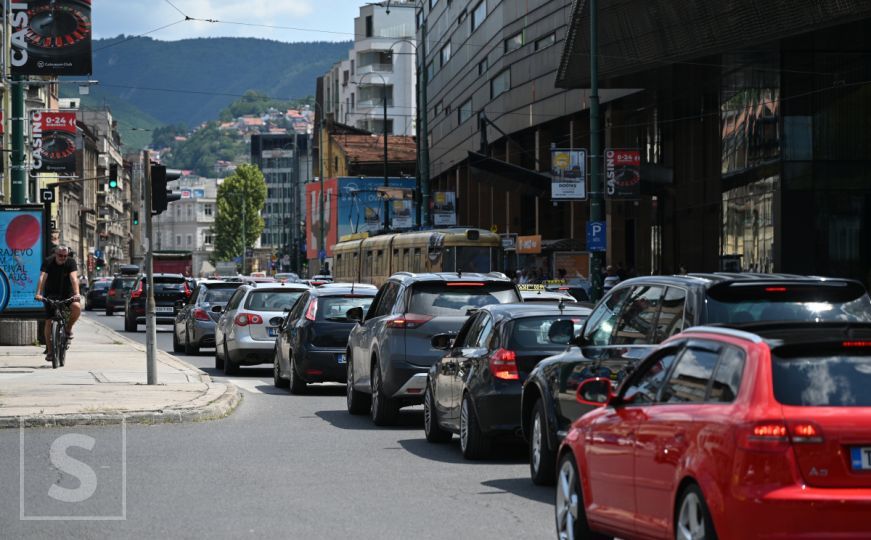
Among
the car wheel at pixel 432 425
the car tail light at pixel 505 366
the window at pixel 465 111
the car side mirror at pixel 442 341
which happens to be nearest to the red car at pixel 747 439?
the car tail light at pixel 505 366

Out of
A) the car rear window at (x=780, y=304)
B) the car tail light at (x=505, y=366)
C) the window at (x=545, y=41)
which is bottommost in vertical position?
the car tail light at (x=505, y=366)

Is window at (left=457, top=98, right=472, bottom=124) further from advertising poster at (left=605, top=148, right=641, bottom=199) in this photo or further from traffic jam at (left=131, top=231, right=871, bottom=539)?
traffic jam at (left=131, top=231, right=871, bottom=539)

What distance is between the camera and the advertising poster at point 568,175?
37688 mm

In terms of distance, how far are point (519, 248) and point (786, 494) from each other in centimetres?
3757

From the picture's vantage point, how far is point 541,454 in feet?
39.0

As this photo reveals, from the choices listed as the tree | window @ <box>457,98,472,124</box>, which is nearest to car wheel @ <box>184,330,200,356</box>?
window @ <box>457,98,472,124</box>

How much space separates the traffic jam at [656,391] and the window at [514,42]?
44975mm

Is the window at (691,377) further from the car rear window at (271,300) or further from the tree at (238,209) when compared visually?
the tree at (238,209)

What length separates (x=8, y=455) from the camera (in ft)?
44.4

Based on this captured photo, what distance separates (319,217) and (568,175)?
77900mm

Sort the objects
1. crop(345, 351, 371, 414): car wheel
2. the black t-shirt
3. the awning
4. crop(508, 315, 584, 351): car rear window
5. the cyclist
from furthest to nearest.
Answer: the awning
the black t-shirt
the cyclist
crop(345, 351, 371, 414): car wheel
crop(508, 315, 584, 351): car rear window

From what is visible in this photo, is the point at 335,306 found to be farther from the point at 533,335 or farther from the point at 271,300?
the point at 533,335

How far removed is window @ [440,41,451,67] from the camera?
84562 millimetres

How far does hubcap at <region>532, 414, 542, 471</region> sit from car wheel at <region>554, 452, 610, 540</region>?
279 centimetres
